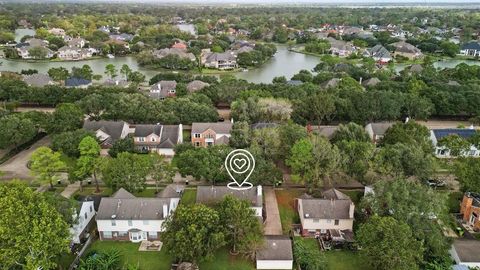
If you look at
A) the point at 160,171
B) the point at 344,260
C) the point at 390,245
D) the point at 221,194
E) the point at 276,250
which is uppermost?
the point at 160,171

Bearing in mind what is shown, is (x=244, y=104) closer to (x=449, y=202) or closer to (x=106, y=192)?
(x=106, y=192)

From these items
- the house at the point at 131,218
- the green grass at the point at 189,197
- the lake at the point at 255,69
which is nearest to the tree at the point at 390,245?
the house at the point at 131,218

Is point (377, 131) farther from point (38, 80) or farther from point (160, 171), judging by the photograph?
point (38, 80)

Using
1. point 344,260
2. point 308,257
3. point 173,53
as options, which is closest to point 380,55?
point 173,53

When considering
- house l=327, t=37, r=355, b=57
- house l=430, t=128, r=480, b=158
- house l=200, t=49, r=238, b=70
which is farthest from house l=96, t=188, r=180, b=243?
house l=327, t=37, r=355, b=57

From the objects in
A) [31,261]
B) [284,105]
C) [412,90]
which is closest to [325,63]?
[412,90]

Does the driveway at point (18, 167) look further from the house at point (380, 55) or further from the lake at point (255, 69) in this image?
the house at point (380, 55)
